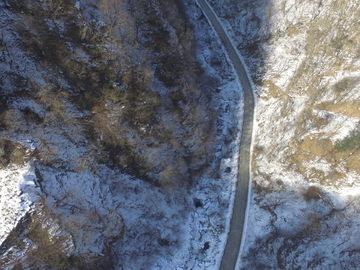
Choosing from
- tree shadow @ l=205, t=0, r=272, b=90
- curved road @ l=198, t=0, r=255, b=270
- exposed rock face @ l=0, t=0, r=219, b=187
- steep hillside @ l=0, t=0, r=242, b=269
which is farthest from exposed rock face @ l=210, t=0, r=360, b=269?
exposed rock face @ l=0, t=0, r=219, b=187

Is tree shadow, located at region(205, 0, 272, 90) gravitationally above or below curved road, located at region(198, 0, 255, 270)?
above

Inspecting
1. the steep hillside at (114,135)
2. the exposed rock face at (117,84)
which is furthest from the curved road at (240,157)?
the exposed rock face at (117,84)

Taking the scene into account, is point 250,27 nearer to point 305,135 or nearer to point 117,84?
point 305,135

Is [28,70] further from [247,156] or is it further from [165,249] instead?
[247,156]

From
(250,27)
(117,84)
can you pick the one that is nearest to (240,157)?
(117,84)

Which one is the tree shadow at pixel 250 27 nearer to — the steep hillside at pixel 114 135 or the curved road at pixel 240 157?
the curved road at pixel 240 157

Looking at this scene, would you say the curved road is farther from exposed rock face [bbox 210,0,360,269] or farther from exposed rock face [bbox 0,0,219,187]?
exposed rock face [bbox 0,0,219,187]
